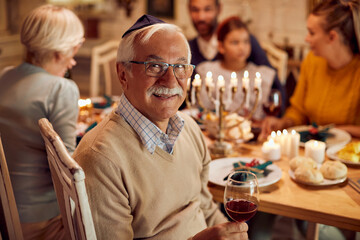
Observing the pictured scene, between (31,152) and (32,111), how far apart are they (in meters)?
0.17

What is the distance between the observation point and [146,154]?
1.27 meters

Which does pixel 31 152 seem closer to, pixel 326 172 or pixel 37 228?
pixel 37 228

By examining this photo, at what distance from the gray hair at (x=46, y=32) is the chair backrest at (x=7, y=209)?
1.91ft

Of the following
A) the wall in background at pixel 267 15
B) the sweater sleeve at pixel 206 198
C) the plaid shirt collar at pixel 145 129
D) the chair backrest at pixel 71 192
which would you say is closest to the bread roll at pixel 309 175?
the sweater sleeve at pixel 206 198

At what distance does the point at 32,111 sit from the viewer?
1.63m

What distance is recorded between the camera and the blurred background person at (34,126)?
163 centimetres

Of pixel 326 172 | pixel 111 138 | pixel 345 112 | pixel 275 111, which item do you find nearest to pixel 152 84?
pixel 111 138

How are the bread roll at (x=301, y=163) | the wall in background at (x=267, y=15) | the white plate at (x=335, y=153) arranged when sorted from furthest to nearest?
the wall in background at (x=267, y=15), the white plate at (x=335, y=153), the bread roll at (x=301, y=163)

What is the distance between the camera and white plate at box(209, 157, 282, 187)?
1.59m

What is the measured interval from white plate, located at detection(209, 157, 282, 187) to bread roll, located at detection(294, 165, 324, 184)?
83 millimetres

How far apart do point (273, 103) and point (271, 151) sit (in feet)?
1.21

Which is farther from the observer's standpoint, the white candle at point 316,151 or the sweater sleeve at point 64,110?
the white candle at point 316,151

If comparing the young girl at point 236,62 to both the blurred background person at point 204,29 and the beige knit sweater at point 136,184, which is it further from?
Result: the beige knit sweater at point 136,184

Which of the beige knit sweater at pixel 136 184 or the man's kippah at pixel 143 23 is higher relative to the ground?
the man's kippah at pixel 143 23
